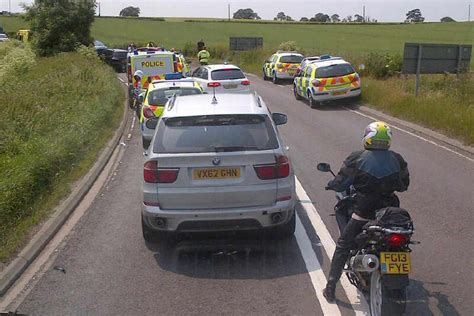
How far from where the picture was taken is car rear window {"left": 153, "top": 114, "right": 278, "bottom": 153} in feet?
21.1

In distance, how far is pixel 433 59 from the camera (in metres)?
20.0

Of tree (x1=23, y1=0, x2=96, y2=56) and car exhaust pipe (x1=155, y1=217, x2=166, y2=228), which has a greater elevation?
tree (x1=23, y1=0, x2=96, y2=56)

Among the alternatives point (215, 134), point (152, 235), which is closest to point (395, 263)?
point (215, 134)

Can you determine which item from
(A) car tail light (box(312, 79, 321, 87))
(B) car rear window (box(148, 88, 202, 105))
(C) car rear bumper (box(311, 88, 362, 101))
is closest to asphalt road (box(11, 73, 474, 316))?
(B) car rear window (box(148, 88, 202, 105))

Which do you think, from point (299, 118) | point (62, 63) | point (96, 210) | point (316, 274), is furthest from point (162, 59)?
point (316, 274)

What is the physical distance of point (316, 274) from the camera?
19.6ft

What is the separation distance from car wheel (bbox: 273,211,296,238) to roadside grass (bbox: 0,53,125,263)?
2873mm

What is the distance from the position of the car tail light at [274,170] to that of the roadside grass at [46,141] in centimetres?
282

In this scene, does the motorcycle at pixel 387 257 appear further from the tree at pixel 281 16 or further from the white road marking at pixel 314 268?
the tree at pixel 281 16

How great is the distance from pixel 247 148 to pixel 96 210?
126 inches

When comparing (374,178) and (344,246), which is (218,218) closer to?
(344,246)

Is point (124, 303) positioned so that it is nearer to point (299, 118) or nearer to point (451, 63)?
point (299, 118)

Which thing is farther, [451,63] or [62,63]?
[62,63]

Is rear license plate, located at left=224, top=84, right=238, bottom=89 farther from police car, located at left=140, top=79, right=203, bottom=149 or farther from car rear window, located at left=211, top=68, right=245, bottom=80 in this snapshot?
police car, located at left=140, top=79, right=203, bottom=149
